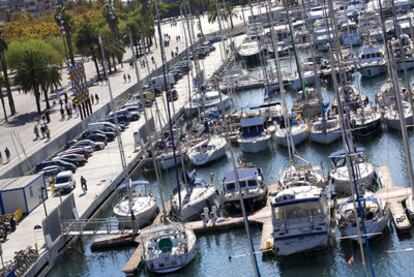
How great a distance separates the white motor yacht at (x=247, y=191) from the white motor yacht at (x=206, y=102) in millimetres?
25171

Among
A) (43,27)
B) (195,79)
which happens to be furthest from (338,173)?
(43,27)

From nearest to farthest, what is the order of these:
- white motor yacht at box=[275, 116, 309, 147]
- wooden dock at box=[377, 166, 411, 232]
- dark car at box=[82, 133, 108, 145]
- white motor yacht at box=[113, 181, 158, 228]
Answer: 1. wooden dock at box=[377, 166, 411, 232]
2. white motor yacht at box=[113, 181, 158, 228]
3. white motor yacht at box=[275, 116, 309, 147]
4. dark car at box=[82, 133, 108, 145]

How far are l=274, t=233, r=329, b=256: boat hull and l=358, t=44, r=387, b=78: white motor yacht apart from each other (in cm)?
4202

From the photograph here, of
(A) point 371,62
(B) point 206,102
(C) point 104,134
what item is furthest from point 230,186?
(A) point 371,62

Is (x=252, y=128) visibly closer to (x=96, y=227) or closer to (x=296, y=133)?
(x=296, y=133)

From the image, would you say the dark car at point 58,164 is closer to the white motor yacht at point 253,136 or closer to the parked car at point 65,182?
the parked car at point 65,182

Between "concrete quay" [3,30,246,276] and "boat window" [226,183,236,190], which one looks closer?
"concrete quay" [3,30,246,276]

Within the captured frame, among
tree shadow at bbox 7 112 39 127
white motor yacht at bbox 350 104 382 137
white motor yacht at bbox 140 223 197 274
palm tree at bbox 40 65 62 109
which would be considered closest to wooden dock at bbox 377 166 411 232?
white motor yacht at bbox 140 223 197 274

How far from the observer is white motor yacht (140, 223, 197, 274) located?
1597 inches

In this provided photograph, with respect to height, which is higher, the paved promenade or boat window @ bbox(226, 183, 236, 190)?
the paved promenade

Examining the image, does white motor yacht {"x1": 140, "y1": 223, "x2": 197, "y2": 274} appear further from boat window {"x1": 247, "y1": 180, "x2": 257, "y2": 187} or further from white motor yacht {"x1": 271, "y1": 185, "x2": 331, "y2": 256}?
boat window {"x1": 247, "y1": 180, "x2": 257, "y2": 187}

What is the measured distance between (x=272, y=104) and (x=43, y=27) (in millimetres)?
75044

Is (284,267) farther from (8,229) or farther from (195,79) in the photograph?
(195,79)

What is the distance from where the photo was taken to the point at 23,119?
84.2 meters
